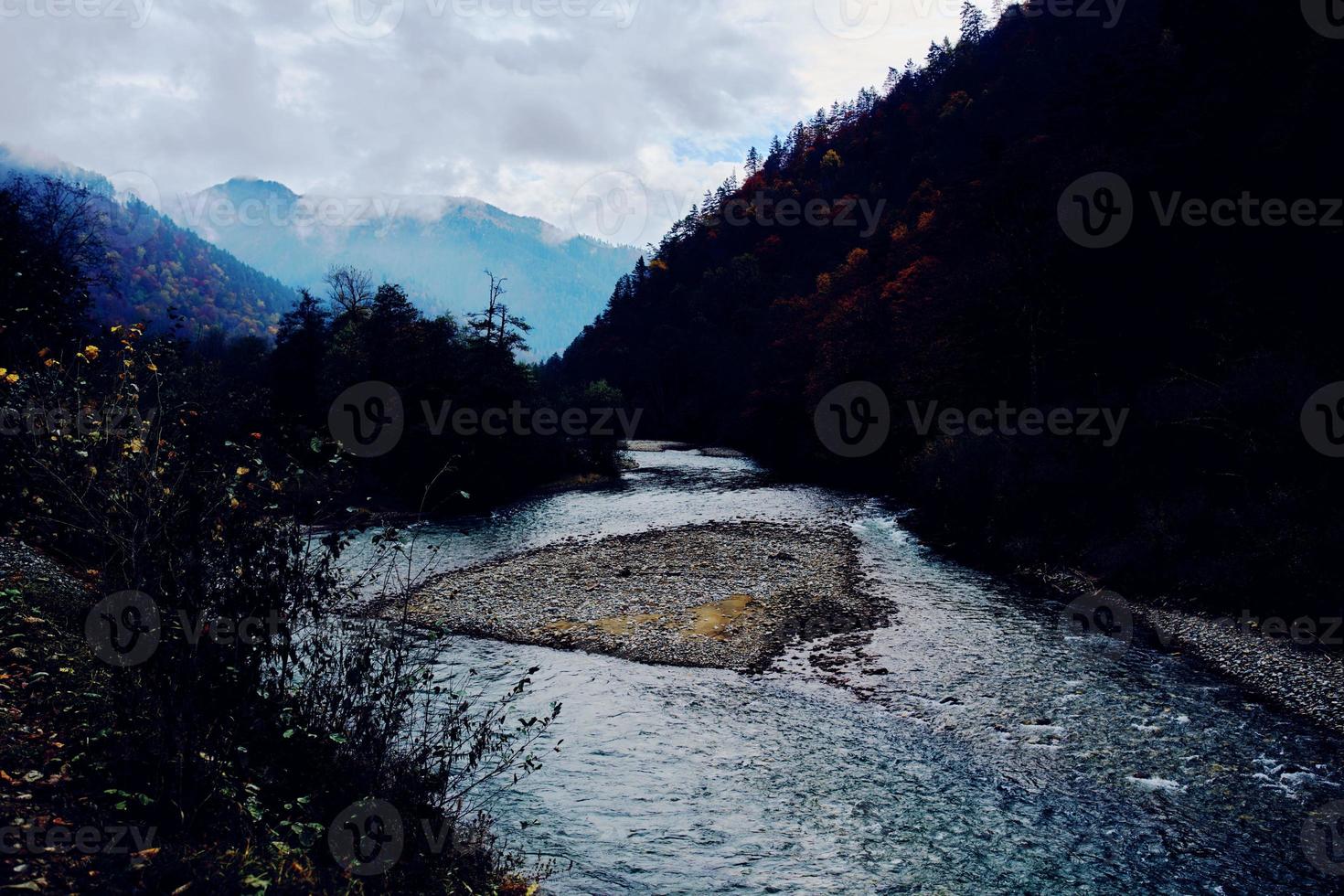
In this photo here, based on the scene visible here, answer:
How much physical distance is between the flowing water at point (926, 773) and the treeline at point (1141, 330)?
23.3ft

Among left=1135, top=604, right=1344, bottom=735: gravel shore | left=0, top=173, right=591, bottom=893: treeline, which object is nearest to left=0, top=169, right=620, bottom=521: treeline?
left=0, top=173, right=591, bottom=893: treeline

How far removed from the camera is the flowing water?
9969 millimetres

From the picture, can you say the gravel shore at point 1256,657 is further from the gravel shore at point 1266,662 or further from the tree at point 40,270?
the tree at point 40,270

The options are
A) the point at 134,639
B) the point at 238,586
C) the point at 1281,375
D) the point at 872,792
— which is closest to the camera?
the point at 134,639

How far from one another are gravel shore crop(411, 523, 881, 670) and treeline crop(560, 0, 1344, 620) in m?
8.35

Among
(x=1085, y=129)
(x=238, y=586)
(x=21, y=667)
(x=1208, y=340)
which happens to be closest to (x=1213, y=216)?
(x=1208, y=340)

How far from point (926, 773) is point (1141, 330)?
2778 cm

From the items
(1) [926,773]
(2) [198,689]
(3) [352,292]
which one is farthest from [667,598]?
(3) [352,292]

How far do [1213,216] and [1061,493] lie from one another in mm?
13492

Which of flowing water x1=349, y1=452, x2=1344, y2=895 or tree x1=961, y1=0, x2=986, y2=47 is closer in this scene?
flowing water x1=349, y1=452, x2=1344, y2=895

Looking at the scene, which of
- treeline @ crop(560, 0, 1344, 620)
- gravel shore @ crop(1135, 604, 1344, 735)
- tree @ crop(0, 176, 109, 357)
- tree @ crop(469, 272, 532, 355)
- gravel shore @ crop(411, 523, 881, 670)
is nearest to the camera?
gravel shore @ crop(1135, 604, 1344, 735)

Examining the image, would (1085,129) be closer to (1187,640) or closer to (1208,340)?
(1208,340)

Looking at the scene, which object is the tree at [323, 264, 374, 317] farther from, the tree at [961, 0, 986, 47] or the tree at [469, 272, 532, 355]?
the tree at [961, 0, 986, 47]

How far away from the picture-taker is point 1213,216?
29469 mm
